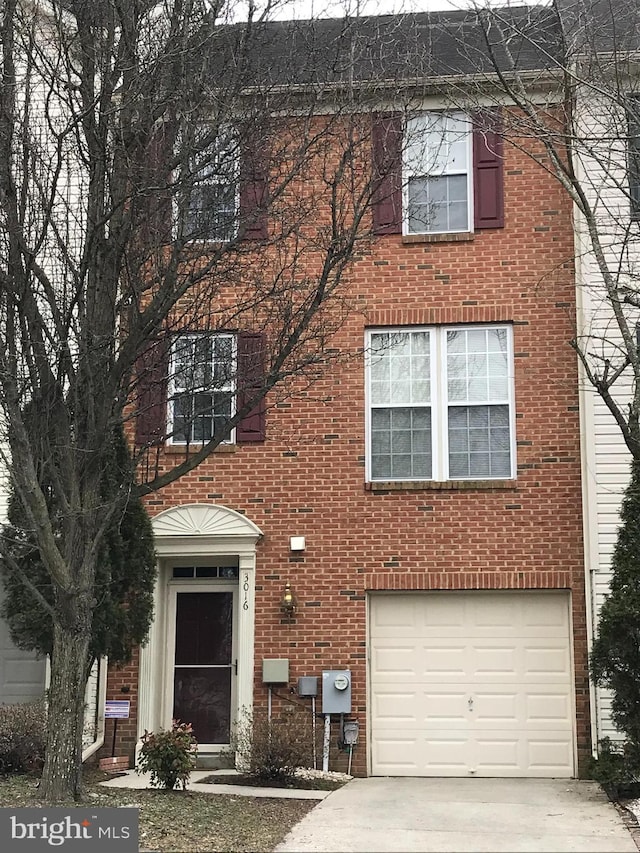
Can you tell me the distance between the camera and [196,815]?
875cm

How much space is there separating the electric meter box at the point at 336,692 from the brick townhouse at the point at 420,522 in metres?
0.02

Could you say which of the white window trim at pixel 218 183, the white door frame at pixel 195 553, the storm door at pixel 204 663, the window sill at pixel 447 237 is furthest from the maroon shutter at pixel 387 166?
the storm door at pixel 204 663

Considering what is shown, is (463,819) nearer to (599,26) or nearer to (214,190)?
(214,190)

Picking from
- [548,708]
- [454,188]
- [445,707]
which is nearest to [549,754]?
[548,708]

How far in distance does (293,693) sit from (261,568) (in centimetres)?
150

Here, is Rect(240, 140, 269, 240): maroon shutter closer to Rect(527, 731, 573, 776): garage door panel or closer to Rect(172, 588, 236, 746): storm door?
Rect(172, 588, 236, 746): storm door

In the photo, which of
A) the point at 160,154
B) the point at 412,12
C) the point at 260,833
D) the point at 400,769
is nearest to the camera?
the point at 260,833

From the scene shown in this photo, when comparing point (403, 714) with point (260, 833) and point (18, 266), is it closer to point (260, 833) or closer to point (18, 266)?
point (260, 833)

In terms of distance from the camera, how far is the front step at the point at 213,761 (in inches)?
479

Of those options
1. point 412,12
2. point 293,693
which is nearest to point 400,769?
point 293,693

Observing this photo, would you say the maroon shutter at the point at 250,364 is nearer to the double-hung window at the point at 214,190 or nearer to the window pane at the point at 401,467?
the double-hung window at the point at 214,190

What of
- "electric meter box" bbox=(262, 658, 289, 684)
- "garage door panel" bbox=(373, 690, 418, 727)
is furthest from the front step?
"garage door panel" bbox=(373, 690, 418, 727)

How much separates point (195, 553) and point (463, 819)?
4.99m

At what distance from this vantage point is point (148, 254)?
881 centimetres
